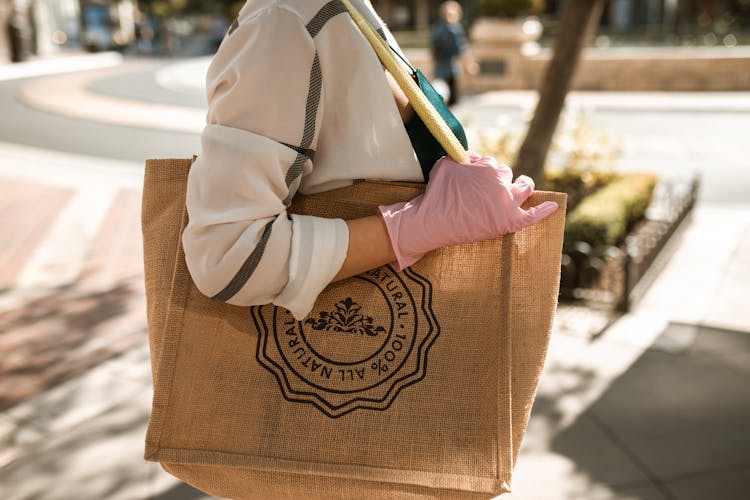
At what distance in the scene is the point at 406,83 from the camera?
125cm

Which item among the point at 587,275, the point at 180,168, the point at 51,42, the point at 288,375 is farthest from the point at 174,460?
the point at 51,42

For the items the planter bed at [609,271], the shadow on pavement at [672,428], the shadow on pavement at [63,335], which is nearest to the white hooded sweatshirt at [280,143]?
the shadow on pavement at [672,428]

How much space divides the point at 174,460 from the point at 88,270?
5.23m

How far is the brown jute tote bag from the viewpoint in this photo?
124cm

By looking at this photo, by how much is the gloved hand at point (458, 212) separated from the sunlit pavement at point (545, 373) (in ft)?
6.80

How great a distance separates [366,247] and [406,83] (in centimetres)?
29

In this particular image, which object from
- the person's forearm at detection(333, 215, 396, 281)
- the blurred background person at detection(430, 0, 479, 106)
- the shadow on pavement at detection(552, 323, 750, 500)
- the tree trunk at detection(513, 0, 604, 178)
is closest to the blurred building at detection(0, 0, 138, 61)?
the blurred background person at detection(430, 0, 479, 106)

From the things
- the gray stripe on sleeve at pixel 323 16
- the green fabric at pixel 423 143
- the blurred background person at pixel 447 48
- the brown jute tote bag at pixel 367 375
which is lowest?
the blurred background person at pixel 447 48

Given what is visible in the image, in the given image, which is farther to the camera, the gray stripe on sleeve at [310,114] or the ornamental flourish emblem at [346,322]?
the ornamental flourish emblem at [346,322]

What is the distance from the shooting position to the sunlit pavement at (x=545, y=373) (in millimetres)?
3168

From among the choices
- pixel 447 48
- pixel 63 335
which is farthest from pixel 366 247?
pixel 447 48

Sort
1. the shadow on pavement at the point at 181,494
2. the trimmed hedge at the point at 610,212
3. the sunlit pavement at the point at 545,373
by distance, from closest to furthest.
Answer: the shadow on pavement at the point at 181,494 → the sunlit pavement at the point at 545,373 → the trimmed hedge at the point at 610,212

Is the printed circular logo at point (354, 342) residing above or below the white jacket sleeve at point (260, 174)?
below

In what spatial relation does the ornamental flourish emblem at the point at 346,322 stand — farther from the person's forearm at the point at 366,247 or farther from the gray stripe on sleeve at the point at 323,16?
the gray stripe on sleeve at the point at 323,16
